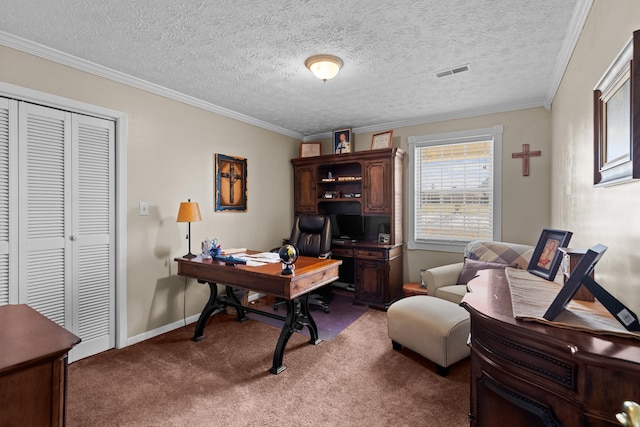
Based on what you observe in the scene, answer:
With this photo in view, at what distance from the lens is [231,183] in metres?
3.98

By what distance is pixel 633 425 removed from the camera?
0.49 metres

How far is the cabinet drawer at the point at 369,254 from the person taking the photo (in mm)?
4006

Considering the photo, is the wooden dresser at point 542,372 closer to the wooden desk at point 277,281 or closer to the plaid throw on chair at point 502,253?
the wooden desk at point 277,281

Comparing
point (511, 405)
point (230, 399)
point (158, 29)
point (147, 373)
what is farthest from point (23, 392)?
point (158, 29)

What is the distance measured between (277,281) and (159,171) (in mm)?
1799

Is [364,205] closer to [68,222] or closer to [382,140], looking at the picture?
[382,140]

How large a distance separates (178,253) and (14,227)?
1.34m

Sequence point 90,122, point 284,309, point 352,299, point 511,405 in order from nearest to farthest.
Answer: point 511,405 < point 90,122 < point 284,309 < point 352,299

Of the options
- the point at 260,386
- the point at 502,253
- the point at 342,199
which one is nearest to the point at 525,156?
the point at 502,253

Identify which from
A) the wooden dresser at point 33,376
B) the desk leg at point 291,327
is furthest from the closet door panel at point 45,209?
the desk leg at point 291,327

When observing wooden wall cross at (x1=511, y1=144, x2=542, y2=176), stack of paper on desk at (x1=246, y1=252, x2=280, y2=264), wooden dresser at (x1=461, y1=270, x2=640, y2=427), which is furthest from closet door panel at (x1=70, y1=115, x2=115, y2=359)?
wooden wall cross at (x1=511, y1=144, x2=542, y2=176)

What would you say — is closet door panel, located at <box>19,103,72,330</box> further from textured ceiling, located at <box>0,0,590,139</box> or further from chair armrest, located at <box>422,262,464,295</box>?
chair armrest, located at <box>422,262,464,295</box>

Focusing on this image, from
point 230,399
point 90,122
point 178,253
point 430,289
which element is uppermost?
point 90,122

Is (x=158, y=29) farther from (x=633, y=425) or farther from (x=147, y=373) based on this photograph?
(x=633, y=425)
